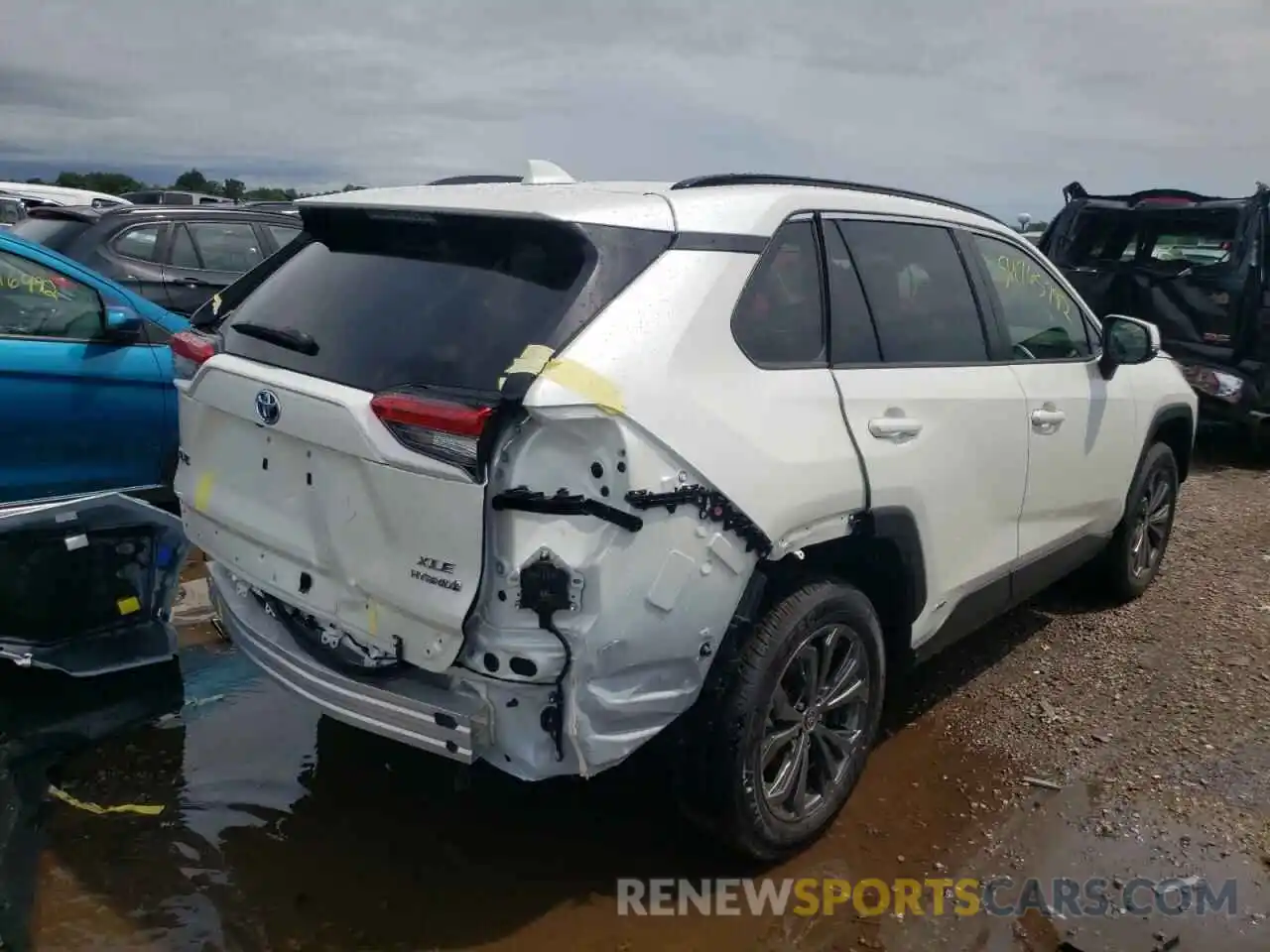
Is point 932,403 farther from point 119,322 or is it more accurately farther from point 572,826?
point 119,322

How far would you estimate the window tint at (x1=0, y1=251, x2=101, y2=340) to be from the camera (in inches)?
176

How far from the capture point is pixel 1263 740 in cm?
392

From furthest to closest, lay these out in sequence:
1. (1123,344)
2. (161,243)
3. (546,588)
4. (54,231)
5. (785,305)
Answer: (161,243) → (54,231) → (1123,344) → (785,305) → (546,588)

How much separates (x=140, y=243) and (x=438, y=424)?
685 centimetres

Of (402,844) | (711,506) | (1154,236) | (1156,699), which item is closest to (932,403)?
A: (711,506)

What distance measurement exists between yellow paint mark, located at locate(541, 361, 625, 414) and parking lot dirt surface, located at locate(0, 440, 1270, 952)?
1.12 metres

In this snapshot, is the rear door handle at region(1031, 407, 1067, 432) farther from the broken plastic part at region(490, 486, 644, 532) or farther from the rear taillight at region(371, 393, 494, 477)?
the rear taillight at region(371, 393, 494, 477)

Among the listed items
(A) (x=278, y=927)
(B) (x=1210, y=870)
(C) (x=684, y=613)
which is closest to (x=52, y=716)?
(A) (x=278, y=927)

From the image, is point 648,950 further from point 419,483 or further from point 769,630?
point 419,483

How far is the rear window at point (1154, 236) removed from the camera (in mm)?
8445

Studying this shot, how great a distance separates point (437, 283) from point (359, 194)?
0.64 m

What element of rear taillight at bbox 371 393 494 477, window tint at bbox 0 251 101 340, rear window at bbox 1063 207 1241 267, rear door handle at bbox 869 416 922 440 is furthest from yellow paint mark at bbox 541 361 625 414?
rear window at bbox 1063 207 1241 267

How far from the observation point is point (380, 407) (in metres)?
2.47

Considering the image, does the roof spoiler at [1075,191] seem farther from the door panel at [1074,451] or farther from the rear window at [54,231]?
the rear window at [54,231]
